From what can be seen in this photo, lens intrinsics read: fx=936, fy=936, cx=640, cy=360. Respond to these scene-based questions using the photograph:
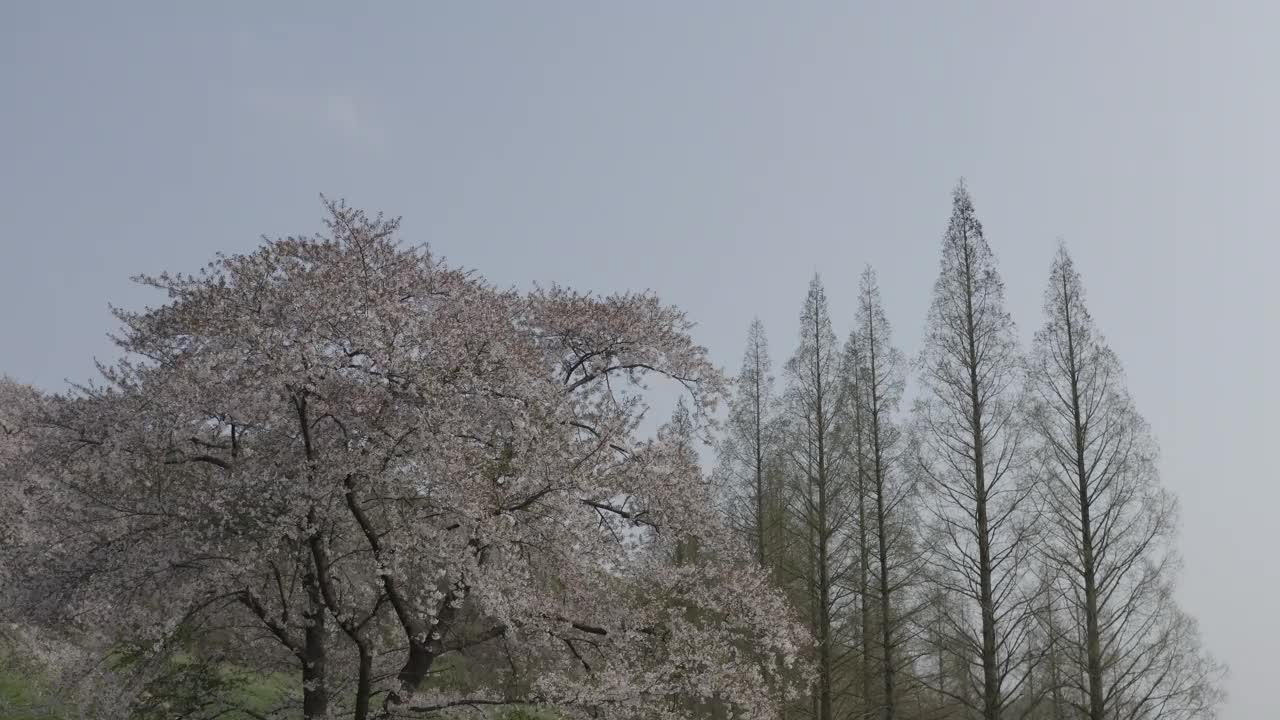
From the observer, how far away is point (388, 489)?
33.4ft

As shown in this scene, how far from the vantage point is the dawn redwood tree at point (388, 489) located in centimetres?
981

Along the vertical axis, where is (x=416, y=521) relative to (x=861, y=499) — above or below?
below

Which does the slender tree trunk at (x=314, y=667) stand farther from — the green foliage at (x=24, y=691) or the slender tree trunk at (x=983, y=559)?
the slender tree trunk at (x=983, y=559)

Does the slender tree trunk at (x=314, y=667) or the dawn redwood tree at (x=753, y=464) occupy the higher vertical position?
the dawn redwood tree at (x=753, y=464)

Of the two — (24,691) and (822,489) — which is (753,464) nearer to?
(822,489)

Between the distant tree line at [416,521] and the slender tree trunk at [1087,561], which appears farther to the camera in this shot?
the slender tree trunk at [1087,561]

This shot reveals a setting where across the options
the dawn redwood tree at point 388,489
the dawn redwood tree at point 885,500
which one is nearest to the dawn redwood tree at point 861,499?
the dawn redwood tree at point 885,500

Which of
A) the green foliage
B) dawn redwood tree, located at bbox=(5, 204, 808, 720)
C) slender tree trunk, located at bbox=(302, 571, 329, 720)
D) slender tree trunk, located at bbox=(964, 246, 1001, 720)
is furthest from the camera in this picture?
slender tree trunk, located at bbox=(964, 246, 1001, 720)

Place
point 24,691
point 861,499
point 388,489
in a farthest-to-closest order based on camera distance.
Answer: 1. point 861,499
2. point 24,691
3. point 388,489

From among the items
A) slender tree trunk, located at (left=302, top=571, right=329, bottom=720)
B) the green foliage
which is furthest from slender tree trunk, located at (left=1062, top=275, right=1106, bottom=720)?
the green foliage

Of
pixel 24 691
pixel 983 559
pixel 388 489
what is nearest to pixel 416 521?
pixel 388 489

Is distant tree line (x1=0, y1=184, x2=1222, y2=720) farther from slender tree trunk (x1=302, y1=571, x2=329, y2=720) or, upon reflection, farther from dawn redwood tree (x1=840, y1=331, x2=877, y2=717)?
dawn redwood tree (x1=840, y1=331, x2=877, y2=717)

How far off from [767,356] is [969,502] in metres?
8.96

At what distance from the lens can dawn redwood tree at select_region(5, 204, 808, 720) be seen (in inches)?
386
